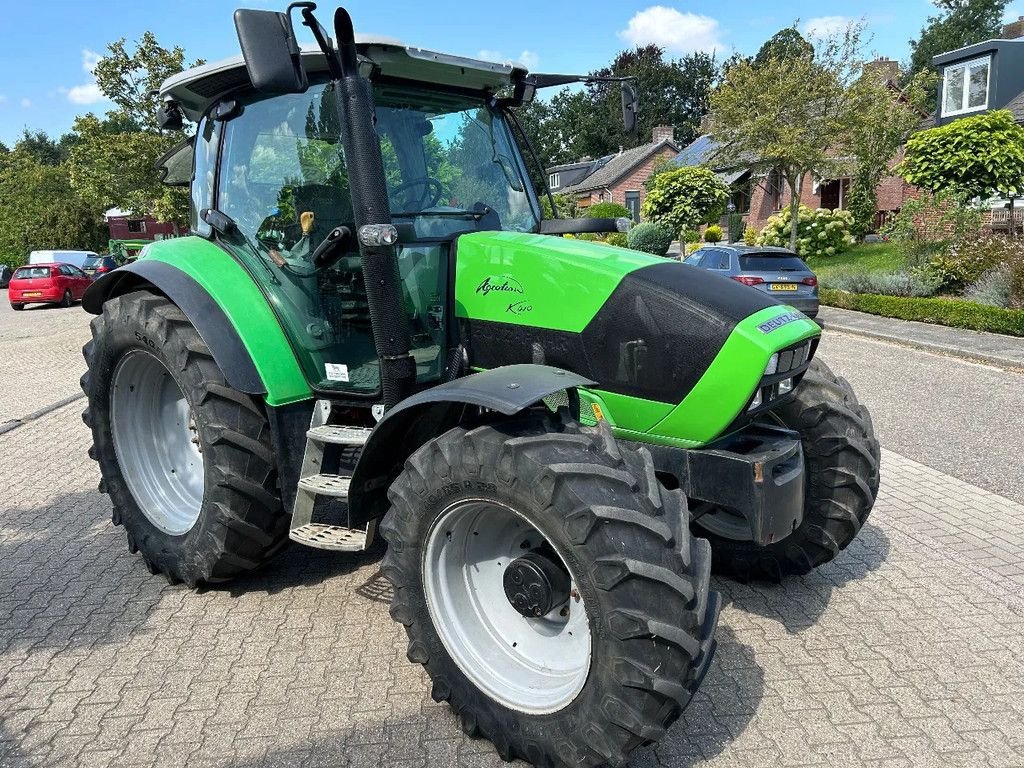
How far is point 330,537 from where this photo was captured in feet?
10.7

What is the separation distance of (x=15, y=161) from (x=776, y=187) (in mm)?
44434

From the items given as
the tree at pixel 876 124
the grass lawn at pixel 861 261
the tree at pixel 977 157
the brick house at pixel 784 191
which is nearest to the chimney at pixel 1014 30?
the brick house at pixel 784 191

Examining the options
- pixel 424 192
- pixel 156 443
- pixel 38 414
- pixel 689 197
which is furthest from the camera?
pixel 689 197

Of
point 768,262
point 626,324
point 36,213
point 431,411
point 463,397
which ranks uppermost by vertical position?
point 36,213

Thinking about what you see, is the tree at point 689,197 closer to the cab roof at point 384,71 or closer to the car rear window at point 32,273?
the car rear window at point 32,273

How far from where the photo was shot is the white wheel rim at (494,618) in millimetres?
2631

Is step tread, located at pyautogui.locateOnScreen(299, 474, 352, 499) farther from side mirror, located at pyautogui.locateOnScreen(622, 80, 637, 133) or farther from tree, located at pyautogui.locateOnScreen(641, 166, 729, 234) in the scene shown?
tree, located at pyautogui.locateOnScreen(641, 166, 729, 234)

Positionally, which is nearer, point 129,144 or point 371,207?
point 371,207

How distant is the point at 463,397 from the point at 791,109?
2144 centimetres

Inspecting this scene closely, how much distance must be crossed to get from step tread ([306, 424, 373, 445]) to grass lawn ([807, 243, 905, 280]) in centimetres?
1570

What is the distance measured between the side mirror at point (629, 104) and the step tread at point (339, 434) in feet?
6.96

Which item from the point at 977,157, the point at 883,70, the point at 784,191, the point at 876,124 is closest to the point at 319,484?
the point at 977,157

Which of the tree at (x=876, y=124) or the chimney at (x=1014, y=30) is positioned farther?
the chimney at (x=1014, y=30)

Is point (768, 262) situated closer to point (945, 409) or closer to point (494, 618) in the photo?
point (945, 409)
